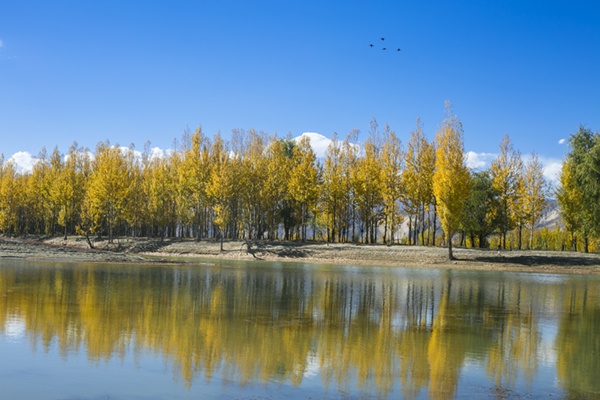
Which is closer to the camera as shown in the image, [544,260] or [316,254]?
[544,260]

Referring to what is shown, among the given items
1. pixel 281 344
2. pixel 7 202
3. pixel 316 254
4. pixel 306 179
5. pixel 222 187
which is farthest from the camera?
pixel 7 202

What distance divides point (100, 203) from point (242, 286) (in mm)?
42057

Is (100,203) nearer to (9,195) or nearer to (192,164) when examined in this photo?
(192,164)

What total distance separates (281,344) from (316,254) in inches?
1777

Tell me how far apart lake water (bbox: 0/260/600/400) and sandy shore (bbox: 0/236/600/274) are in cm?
2439

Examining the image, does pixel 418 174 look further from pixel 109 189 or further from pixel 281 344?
pixel 281 344

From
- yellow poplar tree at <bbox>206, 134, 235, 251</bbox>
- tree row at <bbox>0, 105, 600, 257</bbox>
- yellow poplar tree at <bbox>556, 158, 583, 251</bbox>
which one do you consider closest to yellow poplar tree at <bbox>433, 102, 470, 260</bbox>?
tree row at <bbox>0, 105, 600, 257</bbox>

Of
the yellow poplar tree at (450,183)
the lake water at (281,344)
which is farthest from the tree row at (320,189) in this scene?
the lake water at (281,344)

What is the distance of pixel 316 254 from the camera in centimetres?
5888

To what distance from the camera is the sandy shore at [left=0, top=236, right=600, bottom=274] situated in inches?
1935

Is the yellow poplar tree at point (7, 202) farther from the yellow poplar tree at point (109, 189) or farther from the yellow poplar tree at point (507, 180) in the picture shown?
the yellow poplar tree at point (507, 180)

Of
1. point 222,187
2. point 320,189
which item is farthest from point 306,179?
point 222,187

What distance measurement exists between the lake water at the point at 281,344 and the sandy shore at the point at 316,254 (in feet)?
80.0

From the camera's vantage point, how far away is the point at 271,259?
58625 mm
